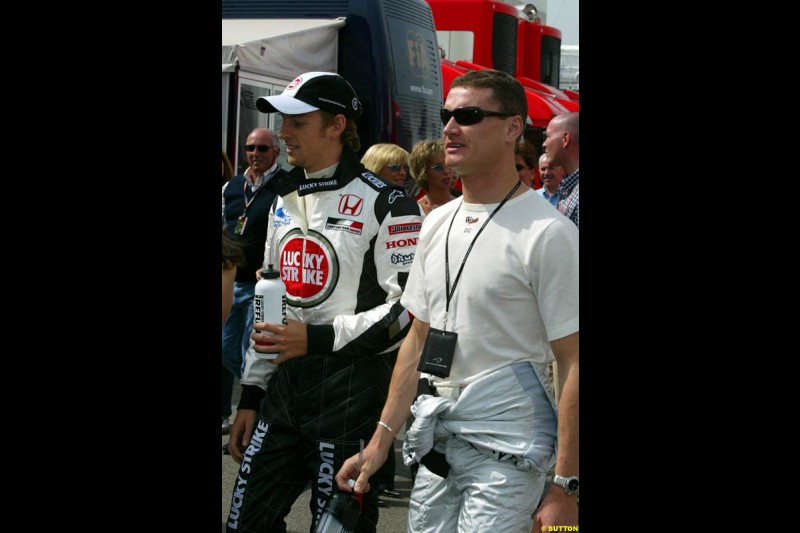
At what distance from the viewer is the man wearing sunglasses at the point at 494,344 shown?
263 cm

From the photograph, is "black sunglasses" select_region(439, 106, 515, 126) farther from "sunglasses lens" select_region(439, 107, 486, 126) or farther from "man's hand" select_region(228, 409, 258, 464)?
"man's hand" select_region(228, 409, 258, 464)

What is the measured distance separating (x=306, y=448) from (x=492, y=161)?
46.9 inches

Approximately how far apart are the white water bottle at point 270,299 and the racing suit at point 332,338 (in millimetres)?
137

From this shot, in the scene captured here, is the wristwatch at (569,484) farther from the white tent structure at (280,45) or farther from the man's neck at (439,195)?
the white tent structure at (280,45)

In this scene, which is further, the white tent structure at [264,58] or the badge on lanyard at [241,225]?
the white tent structure at [264,58]

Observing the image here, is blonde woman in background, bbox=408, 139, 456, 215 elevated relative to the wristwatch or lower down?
elevated

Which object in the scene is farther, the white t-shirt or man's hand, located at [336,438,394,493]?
man's hand, located at [336,438,394,493]

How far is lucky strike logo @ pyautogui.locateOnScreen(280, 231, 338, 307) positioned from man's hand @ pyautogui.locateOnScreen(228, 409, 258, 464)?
0.46 metres

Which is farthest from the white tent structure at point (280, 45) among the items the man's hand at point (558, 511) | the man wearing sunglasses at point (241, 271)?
the man's hand at point (558, 511)

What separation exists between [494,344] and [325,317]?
2.73 feet

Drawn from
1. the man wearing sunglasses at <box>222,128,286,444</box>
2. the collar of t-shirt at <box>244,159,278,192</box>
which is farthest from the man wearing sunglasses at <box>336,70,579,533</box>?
the collar of t-shirt at <box>244,159,278,192</box>

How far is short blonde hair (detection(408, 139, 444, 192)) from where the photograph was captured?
675cm

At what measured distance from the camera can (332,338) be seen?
3340 mm

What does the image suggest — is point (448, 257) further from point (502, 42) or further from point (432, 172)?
point (502, 42)
